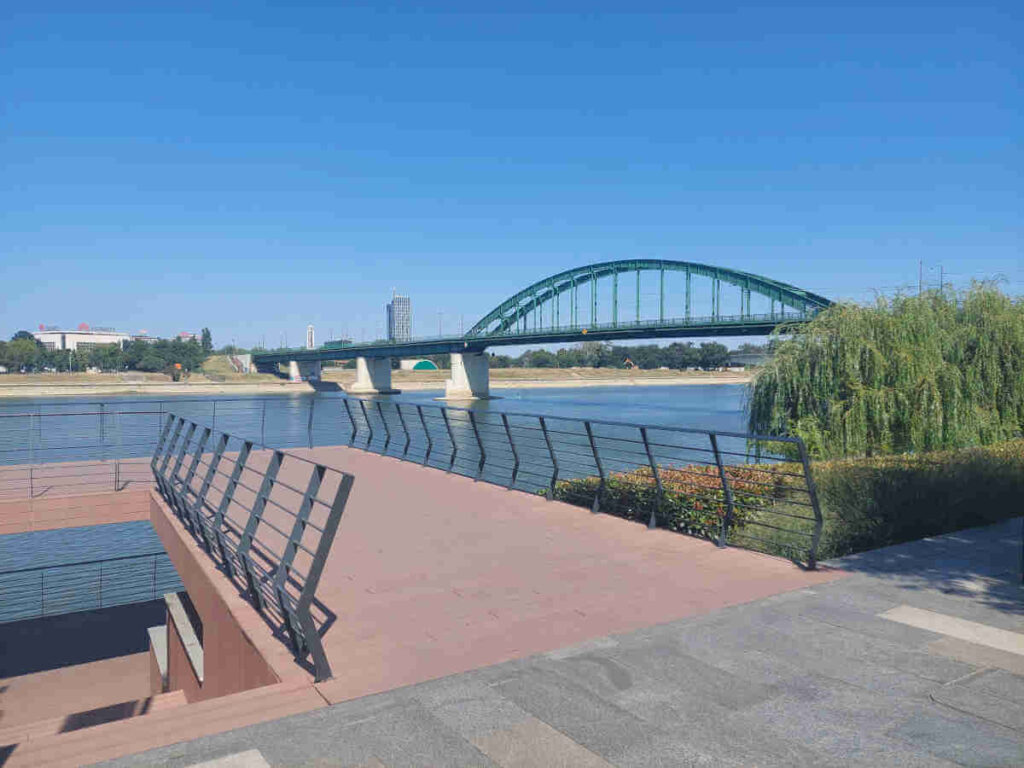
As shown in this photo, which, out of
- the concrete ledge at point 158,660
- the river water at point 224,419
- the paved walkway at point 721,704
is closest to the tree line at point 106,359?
the river water at point 224,419

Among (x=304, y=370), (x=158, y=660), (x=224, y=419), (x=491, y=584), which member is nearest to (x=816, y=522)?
(x=491, y=584)

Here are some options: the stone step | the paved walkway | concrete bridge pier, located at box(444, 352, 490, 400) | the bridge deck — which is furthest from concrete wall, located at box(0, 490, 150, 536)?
concrete bridge pier, located at box(444, 352, 490, 400)

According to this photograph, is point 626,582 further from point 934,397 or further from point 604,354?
point 604,354

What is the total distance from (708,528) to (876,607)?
2559 mm

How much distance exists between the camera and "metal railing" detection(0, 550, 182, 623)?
1381 centimetres

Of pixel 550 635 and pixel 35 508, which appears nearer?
pixel 550 635

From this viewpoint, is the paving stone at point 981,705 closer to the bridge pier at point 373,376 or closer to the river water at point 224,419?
the river water at point 224,419

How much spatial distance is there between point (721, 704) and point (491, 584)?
2692 millimetres

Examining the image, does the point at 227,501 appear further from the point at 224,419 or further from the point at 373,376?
the point at 373,376

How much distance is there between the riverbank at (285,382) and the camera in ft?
238

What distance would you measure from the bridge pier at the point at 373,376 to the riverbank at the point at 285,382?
4.99m

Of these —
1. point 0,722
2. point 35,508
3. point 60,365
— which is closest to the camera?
point 0,722

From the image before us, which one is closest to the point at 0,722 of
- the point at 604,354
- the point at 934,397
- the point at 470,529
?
the point at 470,529

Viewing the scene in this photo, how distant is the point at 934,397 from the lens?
15195 mm
